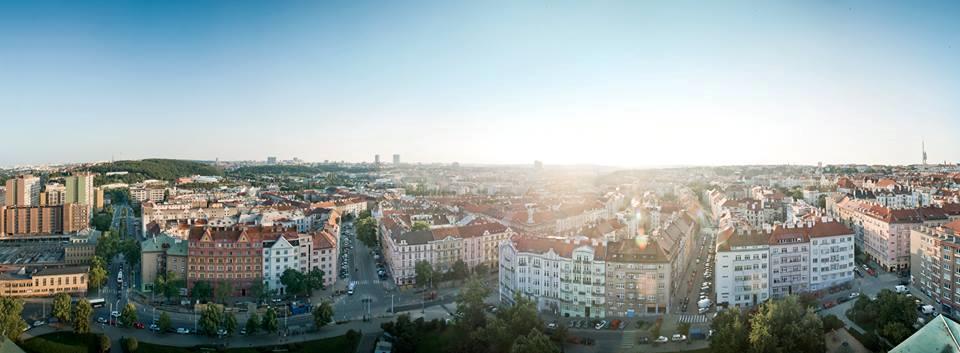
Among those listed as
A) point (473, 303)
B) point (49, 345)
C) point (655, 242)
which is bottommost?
point (49, 345)

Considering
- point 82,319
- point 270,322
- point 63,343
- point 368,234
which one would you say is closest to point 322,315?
point 270,322

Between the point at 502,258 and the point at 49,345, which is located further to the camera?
the point at 502,258

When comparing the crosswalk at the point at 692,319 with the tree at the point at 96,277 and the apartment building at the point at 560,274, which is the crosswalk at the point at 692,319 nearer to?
the apartment building at the point at 560,274

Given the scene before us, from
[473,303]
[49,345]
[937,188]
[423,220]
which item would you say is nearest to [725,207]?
[937,188]

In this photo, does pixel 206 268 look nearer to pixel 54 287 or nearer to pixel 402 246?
pixel 54 287

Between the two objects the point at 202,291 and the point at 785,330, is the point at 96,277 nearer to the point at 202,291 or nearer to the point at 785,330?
the point at 202,291

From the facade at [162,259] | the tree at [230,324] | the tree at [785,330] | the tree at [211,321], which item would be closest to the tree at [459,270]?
the tree at [230,324]
